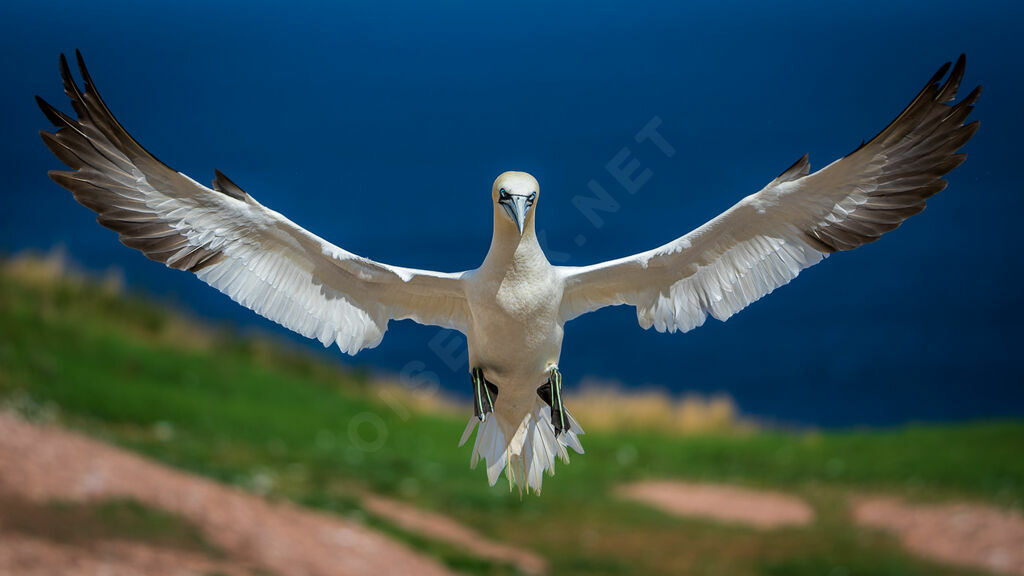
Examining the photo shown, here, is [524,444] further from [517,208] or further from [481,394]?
[517,208]

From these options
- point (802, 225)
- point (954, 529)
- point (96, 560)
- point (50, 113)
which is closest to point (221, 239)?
point (50, 113)

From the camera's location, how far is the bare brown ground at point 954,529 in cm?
1345

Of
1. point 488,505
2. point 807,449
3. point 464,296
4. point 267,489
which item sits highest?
point 807,449

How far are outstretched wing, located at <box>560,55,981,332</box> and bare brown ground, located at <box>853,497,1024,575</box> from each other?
34.9 ft

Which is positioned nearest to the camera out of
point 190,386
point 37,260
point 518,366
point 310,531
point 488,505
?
point 518,366

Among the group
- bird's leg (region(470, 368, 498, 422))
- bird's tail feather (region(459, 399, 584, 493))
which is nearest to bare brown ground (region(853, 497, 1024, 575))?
bird's tail feather (region(459, 399, 584, 493))

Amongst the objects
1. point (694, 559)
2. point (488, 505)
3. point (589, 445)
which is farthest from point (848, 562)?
point (589, 445)

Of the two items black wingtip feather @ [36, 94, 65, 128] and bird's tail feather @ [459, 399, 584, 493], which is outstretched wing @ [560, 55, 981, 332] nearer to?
bird's tail feather @ [459, 399, 584, 493]

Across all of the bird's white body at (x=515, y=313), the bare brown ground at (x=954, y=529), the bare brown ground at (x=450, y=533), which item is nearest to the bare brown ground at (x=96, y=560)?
the bare brown ground at (x=450, y=533)

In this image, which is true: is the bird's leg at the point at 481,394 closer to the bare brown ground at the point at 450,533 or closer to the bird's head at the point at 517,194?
the bird's head at the point at 517,194

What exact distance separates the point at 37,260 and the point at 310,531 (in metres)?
9.83

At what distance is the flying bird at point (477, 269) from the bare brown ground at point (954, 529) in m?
10.7

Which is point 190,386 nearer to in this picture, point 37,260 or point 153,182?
point 37,260

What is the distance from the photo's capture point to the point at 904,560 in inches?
530
